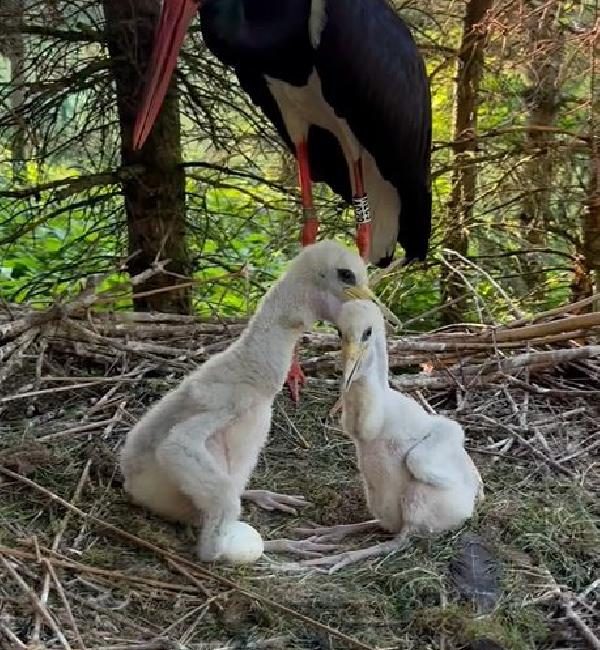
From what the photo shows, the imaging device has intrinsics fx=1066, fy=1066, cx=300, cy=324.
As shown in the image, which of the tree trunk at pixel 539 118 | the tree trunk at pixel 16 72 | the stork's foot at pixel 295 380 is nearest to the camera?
the stork's foot at pixel 295 380

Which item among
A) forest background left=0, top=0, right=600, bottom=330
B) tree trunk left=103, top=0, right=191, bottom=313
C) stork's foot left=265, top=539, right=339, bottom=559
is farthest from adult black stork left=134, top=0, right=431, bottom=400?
stork's foot left=265, top=539, right=339, bottom=559

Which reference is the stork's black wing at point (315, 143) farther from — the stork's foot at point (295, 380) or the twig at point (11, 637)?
the twig at point (11, 637)

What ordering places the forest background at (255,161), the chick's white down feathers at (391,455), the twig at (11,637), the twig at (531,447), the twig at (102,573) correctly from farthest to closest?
the forest background at (255,161) < the twig at (531,447) < the chick's white down feathers at (391,455) < the twig at (102,573) < the twig at (11,637)

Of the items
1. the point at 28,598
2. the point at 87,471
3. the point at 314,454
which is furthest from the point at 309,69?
the point at 28,598

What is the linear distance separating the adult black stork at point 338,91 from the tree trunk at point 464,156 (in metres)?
0.98

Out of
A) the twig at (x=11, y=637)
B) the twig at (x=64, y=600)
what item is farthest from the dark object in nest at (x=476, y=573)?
the twig at (x=11, y=637)

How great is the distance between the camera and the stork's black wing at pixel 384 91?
10.3 ft

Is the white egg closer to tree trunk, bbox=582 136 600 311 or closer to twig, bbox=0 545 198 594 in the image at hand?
twig, bbox=0 545 198 594

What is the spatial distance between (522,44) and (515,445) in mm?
2070

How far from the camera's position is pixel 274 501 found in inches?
107

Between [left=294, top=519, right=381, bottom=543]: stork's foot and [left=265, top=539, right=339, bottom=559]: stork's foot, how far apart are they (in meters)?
0.05

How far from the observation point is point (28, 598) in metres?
2.03

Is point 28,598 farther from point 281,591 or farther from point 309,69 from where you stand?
point 309,69

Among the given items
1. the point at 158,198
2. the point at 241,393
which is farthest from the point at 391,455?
the point at 158,198
